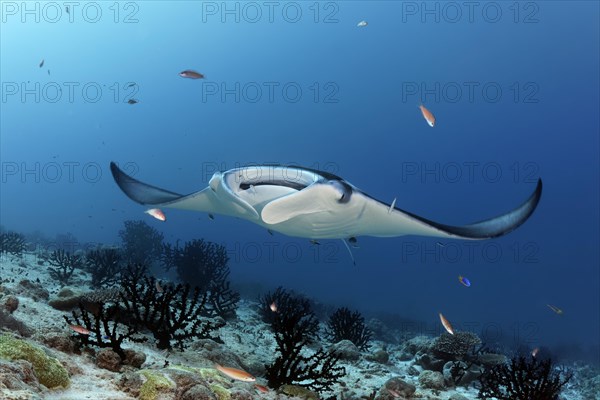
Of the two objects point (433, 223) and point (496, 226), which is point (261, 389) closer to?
point (433, 223)

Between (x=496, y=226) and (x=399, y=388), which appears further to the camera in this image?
(x=399, y=388)

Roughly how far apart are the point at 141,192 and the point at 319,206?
3.83 metres

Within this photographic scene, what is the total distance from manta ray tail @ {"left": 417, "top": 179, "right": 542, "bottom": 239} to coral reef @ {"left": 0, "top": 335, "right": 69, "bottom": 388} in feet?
13.9

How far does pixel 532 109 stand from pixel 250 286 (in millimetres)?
68605

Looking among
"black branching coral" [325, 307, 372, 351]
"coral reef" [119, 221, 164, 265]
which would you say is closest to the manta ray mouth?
"black branching coral" [325, 307, 372, 351]

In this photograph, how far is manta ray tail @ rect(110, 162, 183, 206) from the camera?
21.6ft

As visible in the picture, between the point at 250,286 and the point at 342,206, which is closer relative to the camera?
the point at 342,206

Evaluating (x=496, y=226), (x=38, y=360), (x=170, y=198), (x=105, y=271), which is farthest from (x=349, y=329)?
(x=38, y=360)

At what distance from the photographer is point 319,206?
186 inches

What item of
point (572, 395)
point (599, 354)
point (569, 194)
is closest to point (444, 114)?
point (569, 194)

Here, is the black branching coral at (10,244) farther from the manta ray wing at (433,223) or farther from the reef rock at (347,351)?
the manta ray wing at (433,223)

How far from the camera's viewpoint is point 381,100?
76375 mm

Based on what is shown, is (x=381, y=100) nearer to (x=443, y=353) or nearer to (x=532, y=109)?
(x=532, y=109)

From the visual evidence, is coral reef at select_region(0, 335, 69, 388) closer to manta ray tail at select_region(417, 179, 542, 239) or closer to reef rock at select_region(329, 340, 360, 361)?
manta ray tail at select_region(417, 179, 542, 239)
